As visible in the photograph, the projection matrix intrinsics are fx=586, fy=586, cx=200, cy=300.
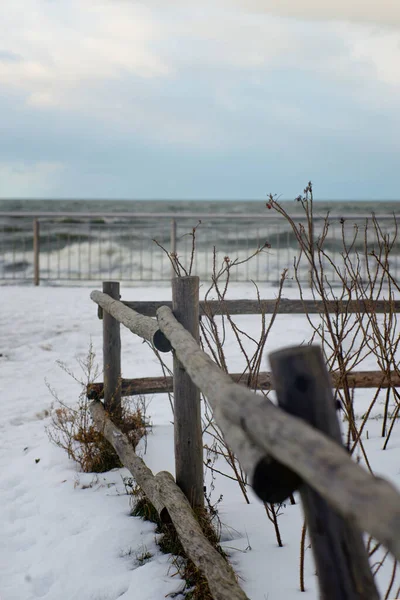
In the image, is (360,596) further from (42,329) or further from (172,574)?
(42,329)

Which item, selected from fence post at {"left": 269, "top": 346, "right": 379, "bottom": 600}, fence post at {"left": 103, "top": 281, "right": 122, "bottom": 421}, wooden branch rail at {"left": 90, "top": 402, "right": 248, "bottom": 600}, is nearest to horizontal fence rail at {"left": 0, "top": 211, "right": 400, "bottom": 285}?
fence post at {"left": 103, "top": 281, "right": 122, "bottom": 421}

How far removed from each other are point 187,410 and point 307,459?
1892mm

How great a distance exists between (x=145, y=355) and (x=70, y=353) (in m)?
0.99

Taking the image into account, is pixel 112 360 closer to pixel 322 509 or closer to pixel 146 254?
pixel 322 509

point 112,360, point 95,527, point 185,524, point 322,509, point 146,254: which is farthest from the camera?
point 146,254

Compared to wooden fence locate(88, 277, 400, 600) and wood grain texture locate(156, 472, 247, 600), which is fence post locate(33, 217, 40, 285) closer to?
wood grain texture locate(156, 472, 247, 600)

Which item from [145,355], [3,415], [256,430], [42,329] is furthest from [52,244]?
[256,430]

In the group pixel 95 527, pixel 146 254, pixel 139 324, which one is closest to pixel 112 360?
pixel 139 324

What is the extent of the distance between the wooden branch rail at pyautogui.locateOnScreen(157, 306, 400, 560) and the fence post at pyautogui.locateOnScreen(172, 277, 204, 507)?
1188 mm

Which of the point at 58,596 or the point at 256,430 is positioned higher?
the point at 256,430

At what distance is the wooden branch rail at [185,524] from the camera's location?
212cm

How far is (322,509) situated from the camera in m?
1.12

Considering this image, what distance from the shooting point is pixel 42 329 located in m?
8.48

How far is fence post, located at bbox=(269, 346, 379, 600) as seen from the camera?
43.1 inches
